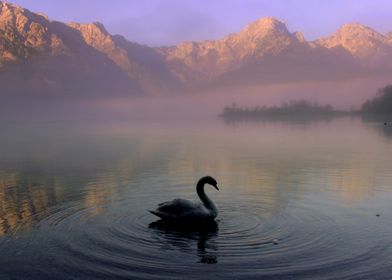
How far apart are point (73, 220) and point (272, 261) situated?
31.7 feet

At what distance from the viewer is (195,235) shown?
62.3 ft

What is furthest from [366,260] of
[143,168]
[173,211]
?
[143,168]

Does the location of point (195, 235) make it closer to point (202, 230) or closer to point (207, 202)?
point (202, 230)

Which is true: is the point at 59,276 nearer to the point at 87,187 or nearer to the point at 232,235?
the point at 232,235

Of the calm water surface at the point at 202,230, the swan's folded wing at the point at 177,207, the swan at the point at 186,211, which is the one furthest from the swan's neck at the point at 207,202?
the swan's folded wing at the point at 177,207

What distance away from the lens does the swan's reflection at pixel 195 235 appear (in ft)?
53.9

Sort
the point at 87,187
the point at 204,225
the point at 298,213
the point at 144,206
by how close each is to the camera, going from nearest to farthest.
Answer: the point at 204,225, the point at 298,213, the point at 144,206, the point at 87,187

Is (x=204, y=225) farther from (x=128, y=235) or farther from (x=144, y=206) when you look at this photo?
(x=144, y=206)

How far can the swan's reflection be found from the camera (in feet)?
53.9

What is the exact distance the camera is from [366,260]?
1552cm

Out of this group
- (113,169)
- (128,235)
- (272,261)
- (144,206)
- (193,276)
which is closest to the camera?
(193,276)

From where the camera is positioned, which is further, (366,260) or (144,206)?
(144,206)

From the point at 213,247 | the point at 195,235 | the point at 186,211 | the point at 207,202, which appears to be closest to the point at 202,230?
the point at 195,235

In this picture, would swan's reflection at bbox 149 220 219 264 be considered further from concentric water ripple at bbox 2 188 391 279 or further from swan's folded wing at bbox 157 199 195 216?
swan's folded wing at bbox 157 199 195 216
